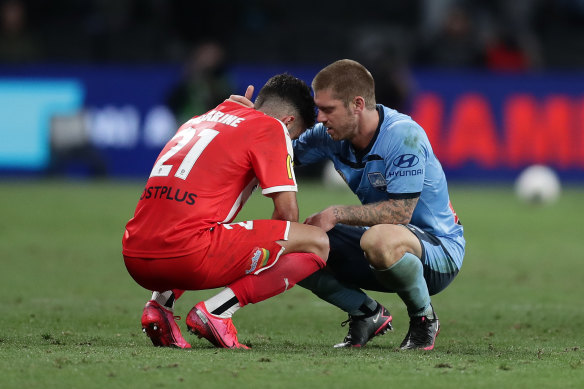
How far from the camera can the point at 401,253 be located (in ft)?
17.5

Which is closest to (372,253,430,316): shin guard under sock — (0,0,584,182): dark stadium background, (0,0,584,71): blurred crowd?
(0,0,584,182): dark stadium background

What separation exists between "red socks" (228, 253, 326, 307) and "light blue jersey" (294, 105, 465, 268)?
597 mm

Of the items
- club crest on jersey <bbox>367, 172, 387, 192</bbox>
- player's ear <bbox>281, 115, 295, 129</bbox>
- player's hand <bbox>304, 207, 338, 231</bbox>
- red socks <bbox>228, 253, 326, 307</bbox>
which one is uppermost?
player's ear <bbox>281, 115, 295, 129</bbox>

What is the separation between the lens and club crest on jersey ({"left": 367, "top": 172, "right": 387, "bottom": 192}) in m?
5.64

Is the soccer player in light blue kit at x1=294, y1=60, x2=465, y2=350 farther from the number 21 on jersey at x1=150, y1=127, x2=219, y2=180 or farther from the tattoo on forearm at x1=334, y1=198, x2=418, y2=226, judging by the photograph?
the number 21 on jersey at x1=150, y1=127, x2=219, y2=180

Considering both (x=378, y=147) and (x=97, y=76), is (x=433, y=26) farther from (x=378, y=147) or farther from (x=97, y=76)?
(x=378, y=147)

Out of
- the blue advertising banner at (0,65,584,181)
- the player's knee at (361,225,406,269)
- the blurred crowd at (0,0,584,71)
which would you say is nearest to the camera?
the player's knee at (361,225,406,269)

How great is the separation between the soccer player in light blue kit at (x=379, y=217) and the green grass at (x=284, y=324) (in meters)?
0.25

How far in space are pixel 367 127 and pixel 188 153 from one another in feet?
3.31

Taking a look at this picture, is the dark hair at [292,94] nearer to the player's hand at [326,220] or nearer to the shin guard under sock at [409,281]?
the player's hand at [326,220]

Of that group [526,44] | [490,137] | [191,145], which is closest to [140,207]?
[191,145]

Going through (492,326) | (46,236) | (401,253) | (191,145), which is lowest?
(46,236)

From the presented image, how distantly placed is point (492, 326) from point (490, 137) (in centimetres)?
1065

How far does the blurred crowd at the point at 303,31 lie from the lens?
58.7 ft
